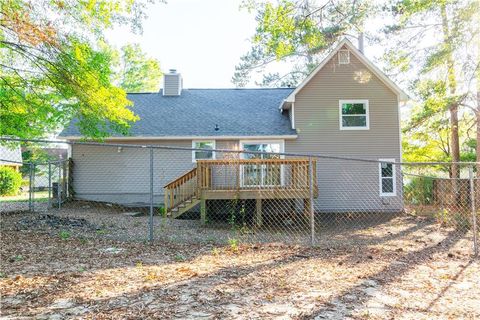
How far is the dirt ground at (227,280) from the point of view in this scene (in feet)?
11.5

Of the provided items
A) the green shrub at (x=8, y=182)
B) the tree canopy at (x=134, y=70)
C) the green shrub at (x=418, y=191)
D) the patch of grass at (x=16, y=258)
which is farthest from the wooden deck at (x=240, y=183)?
the tree canopy at (x=134, y=70)

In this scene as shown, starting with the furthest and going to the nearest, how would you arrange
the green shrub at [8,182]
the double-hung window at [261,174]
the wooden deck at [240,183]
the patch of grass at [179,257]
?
1. the green shrub at [8,182]
2. the double-hung window at [261,174]
3. the wooden deck at [240,183]
4. the patch of grass at [179,257]

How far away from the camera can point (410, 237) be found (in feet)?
28.5

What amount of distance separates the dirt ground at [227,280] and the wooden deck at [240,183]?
3327mm

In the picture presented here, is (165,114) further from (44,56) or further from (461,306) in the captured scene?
(461,306)

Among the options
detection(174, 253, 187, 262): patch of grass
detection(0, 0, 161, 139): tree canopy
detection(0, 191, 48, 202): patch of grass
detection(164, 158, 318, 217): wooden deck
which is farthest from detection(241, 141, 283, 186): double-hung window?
detection(0, 191, 48, 202): patch of grass

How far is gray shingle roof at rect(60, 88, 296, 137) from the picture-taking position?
45.9ft

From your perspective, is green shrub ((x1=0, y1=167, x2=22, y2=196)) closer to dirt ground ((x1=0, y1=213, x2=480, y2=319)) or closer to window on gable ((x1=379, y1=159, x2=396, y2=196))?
dirt ground ((x1=0, y1=213, x2=480, y2=319))

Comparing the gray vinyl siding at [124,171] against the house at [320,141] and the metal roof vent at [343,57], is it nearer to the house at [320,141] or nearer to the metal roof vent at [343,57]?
the house at [320,141]

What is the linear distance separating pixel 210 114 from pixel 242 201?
5.03 metres

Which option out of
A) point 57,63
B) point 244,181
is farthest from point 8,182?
point 244,181

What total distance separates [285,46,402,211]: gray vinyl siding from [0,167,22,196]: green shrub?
16040mm

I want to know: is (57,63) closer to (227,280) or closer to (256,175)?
(256,175)

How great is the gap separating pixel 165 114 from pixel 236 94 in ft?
13.2
